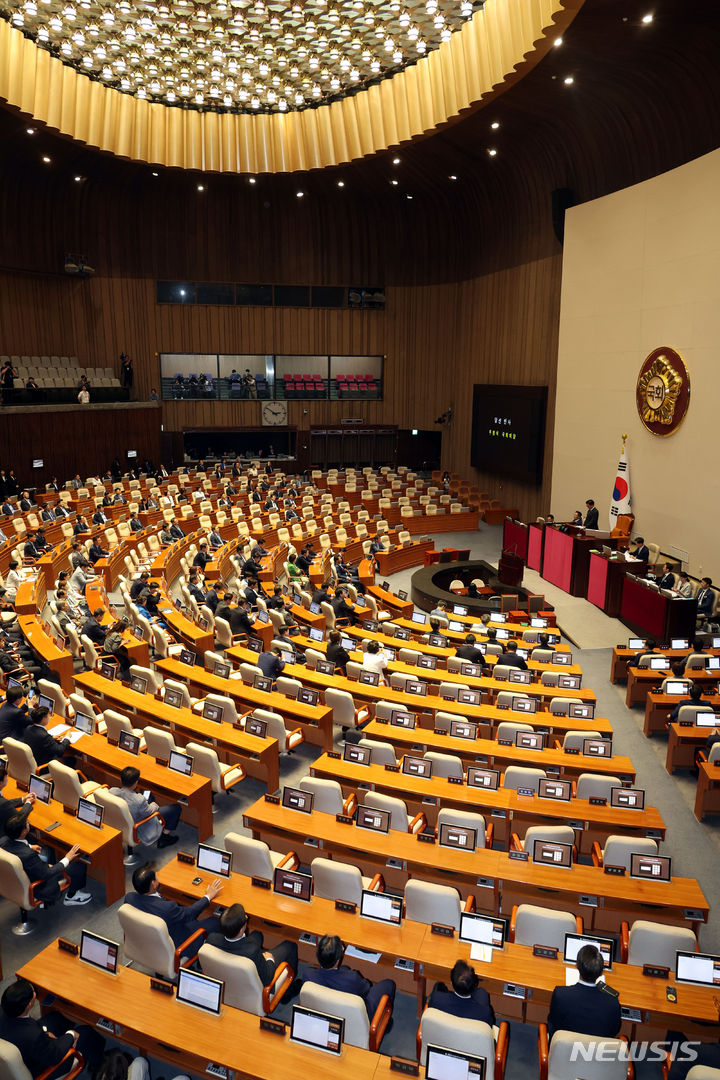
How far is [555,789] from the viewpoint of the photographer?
656 centimetres

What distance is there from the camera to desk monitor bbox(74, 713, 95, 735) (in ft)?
25.5

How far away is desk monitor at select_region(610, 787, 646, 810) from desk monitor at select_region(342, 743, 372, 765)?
229 cm

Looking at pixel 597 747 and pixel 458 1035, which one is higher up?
pixel 458 1035

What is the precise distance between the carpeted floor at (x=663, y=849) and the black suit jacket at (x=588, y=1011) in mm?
711

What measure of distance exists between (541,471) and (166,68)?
1531 cm

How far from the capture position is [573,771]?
732 cm

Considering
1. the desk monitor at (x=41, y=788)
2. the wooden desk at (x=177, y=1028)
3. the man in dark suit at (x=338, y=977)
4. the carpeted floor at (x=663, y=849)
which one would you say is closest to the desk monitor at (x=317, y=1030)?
the wooden desk at (x=177, y=1028)

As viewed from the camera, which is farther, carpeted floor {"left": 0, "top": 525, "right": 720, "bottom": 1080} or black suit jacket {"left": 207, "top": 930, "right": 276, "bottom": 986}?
carpeted floor {"left": 0, "top": 525, "right": 720, "bottom": 1080}

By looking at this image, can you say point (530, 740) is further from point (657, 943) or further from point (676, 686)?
point (657, 943)

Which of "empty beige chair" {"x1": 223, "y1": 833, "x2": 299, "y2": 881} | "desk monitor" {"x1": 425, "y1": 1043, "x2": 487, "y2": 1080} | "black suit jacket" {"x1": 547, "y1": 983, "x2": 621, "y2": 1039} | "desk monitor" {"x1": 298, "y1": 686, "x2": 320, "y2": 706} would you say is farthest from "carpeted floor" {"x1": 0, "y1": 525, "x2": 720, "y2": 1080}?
"desk monitor" {"x1": 425, "y1": 1043, "x2": 487, "y2": 1080}

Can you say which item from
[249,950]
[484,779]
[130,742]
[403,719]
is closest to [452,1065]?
[249,950]

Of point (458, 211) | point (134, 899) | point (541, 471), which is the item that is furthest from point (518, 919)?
point (458, 211)

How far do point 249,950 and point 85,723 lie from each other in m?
3.97

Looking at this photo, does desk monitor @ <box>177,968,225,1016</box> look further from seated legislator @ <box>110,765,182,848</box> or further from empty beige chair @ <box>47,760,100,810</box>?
empty beige chair @ <box>47,760,100,810</box>
